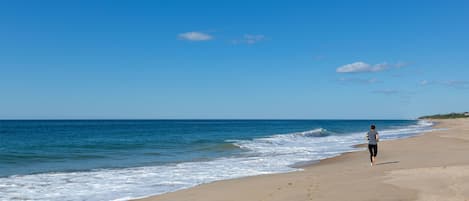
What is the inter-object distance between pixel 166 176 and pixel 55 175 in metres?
4.08

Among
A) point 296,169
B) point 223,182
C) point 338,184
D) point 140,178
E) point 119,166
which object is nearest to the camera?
point 338,184

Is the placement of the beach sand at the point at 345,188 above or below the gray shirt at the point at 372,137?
below

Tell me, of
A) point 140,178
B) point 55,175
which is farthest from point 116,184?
point 55,175

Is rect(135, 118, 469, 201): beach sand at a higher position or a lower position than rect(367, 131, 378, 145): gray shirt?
lower

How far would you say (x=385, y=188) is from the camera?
1062 centimetres

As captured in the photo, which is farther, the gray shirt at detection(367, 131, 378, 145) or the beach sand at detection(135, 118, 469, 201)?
the gray shirt at detection(367, 131, 378, 145)

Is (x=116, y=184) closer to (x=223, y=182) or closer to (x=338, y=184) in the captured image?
(x=223, y=182)

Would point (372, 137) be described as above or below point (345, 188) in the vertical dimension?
above

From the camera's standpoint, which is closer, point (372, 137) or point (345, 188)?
point (345, 188)

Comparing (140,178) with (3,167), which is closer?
(140,178)

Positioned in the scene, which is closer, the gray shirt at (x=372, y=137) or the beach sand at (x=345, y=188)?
the beach sand at (x=345, y=188)

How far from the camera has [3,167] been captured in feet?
62.5

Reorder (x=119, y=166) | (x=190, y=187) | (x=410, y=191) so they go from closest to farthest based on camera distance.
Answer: (x=410, y=191) < (x=190, y=187) < (x=119, y=166)

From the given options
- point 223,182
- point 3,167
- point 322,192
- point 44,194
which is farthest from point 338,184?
point 3,167
